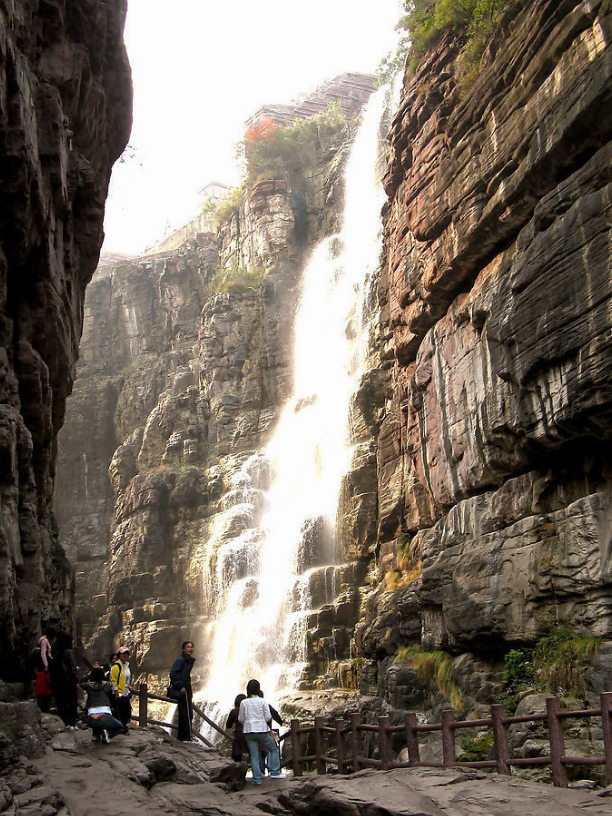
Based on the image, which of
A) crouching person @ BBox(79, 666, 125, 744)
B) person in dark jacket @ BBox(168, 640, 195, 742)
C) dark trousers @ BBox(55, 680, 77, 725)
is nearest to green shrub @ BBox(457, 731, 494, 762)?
person in dark jacket @ BBox(168, 640, 195, 742)

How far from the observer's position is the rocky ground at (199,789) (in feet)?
31.2

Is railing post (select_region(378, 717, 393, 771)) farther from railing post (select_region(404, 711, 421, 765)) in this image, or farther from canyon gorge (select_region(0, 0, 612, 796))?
canyon gorge (select_region(0, 0, 612, 796))

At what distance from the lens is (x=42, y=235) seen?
1435cm

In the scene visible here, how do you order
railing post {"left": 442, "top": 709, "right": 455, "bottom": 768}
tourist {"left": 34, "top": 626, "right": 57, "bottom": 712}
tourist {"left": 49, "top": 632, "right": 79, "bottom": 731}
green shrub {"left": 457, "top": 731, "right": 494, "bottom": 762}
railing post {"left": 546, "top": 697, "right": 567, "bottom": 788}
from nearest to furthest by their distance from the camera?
railing post {"left": 546, "top": 697, "right": 567, "bottom": 788}, railing post {"left": 442, "top": 709, "right": 455, "bottom": 768}, tourist {"left": 49, "top": 632, "right": 79, "bottom": 731}, tourist {"left": 34, "top": 626, "right": 57, "bottom": 712}, green shrub {"left": 457, "top": 731, "right": 494, "bottom": 762}

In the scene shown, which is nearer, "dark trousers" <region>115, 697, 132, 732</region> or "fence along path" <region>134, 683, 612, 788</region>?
"fence along path" <region>134, 683, 612, 788</region>

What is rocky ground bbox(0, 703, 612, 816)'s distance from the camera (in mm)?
9508

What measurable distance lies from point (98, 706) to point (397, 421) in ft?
55.1

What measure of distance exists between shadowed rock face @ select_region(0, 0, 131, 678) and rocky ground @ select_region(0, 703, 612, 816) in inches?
71.2

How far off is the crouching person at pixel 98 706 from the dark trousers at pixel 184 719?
6.03 ft

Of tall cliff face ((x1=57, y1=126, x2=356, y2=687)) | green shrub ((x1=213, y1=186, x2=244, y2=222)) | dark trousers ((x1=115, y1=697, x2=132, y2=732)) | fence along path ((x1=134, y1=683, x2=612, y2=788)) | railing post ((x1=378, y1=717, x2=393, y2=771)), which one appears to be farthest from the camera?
green shrub ((x1=213, y1=186, x2=244, y2=222))

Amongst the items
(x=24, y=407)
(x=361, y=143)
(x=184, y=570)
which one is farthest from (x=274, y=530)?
(x=361, y=143)

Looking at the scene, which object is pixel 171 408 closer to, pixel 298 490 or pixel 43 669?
pixel 298 490

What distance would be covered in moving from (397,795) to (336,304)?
3386 centimetres

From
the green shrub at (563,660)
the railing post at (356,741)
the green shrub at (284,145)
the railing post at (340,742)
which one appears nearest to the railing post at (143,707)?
the railing post at (340,742)
